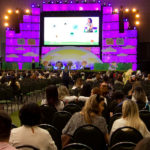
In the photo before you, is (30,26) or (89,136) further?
(30,26)

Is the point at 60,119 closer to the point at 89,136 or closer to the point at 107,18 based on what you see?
the point at 89,136

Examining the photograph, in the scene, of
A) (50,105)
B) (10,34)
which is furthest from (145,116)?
(10,34)

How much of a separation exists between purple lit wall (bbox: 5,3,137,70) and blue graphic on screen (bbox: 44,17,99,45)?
79cm

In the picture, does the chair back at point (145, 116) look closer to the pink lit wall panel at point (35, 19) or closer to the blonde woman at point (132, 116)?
the blonde woman at point (132, 116)

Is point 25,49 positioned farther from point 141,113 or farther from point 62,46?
point 141,113

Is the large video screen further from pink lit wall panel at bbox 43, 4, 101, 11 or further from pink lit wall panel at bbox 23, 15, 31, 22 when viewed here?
pink lit wall panel at bbox 23, 15, 31, 22

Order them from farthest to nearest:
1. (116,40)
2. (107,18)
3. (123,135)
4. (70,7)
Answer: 1. (70,7)
2. (107,18)
3. (116,40)
4. (123,135)

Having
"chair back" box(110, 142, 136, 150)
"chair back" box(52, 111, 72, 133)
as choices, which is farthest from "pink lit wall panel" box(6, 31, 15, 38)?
"chair back" box(110, 142, 136, 150)

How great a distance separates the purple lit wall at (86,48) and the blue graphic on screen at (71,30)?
79 cm

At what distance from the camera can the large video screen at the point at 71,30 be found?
3036 cm

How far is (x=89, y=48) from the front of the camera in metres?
30.5

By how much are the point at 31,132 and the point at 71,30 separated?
28.1 metres

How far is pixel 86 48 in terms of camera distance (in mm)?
30516

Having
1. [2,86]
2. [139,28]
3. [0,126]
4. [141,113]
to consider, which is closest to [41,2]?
[139,28]
